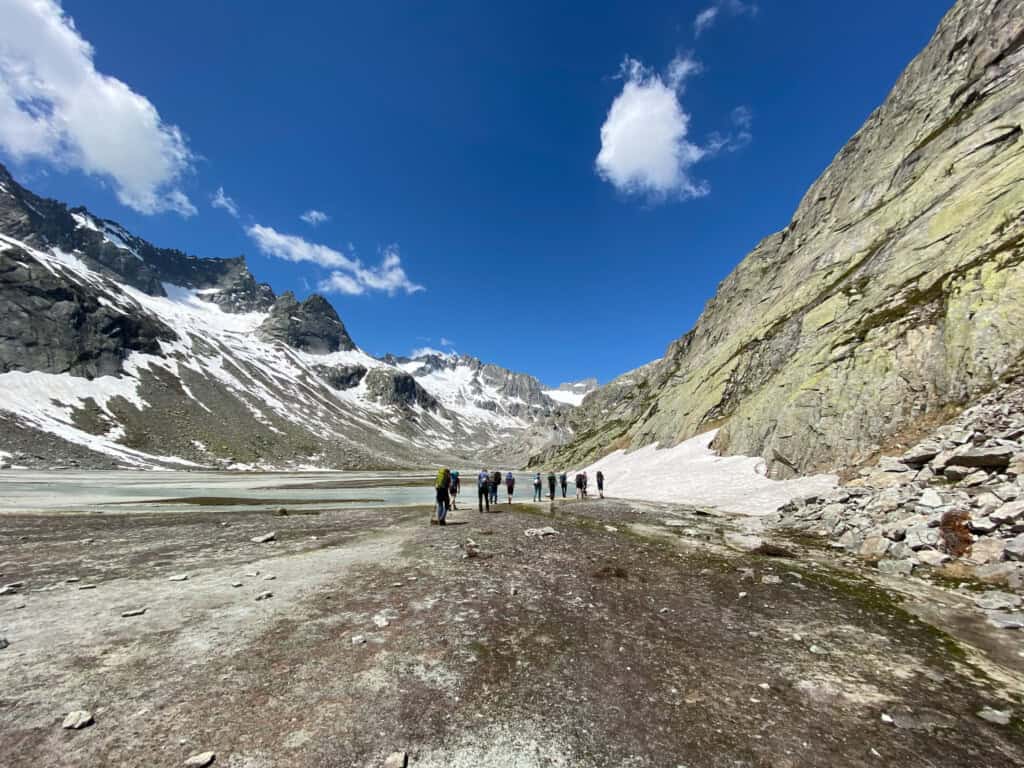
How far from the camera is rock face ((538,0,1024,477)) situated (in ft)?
83.6

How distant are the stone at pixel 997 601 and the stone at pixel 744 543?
19.7 feet

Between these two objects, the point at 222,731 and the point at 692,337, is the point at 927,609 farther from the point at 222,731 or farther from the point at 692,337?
the point at 692,337

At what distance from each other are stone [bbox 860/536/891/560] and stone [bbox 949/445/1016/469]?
4.48 metres

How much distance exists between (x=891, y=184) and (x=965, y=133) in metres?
8.53

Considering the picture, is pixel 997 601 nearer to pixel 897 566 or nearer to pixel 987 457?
pixel 897 566

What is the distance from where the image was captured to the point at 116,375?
162 meters

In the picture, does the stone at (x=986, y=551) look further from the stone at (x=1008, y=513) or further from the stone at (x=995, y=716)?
the stone at (x=995, y=716)

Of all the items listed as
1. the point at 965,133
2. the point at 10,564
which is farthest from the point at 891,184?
the point at 10,564

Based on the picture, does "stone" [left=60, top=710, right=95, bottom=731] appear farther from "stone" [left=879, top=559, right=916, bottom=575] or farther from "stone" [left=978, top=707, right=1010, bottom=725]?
"stone" [left=879, top=559, right=916, bottom=575]

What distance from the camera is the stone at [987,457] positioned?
14.3 meters

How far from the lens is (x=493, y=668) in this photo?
7.17 m

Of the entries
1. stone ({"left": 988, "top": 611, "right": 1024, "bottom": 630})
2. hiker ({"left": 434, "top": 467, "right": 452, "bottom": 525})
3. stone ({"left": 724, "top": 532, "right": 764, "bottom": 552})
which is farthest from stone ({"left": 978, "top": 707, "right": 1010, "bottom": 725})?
hiker ({"left": 434, "top": 467, "right": 452, "bottom": 525})

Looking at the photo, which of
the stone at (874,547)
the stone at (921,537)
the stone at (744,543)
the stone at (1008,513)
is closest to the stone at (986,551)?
the stone at (1008,513)

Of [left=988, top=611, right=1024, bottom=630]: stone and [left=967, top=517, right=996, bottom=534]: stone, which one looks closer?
[left=988, top=611, right=1024, bottom=630]: stone
